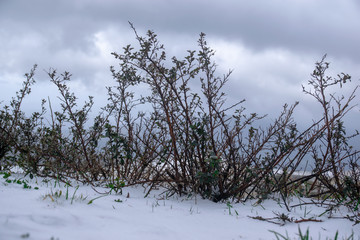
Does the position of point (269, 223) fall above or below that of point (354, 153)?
below

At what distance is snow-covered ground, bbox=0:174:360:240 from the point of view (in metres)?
1.63

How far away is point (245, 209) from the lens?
2863 millimetres

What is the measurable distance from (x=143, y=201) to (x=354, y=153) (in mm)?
2436

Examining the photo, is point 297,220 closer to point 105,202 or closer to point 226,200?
point 226,200

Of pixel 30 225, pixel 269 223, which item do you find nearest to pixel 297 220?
pixel 269 223

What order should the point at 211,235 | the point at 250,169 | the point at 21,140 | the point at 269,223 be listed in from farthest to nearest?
the point at 21,140 < the point at 250,169 < the point at 269,223 < the point at 211,235

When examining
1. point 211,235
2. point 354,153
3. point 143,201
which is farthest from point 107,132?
point 354,153

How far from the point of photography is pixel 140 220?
208cm

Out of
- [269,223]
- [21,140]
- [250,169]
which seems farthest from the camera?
Result: [21,140]

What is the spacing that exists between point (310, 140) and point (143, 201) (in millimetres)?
1979

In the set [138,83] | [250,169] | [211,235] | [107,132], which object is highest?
[138,83]

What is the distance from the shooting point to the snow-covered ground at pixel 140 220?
163 centimetres

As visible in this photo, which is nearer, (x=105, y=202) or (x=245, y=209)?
(x=105, y=202)

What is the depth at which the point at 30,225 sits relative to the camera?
1.59 m
